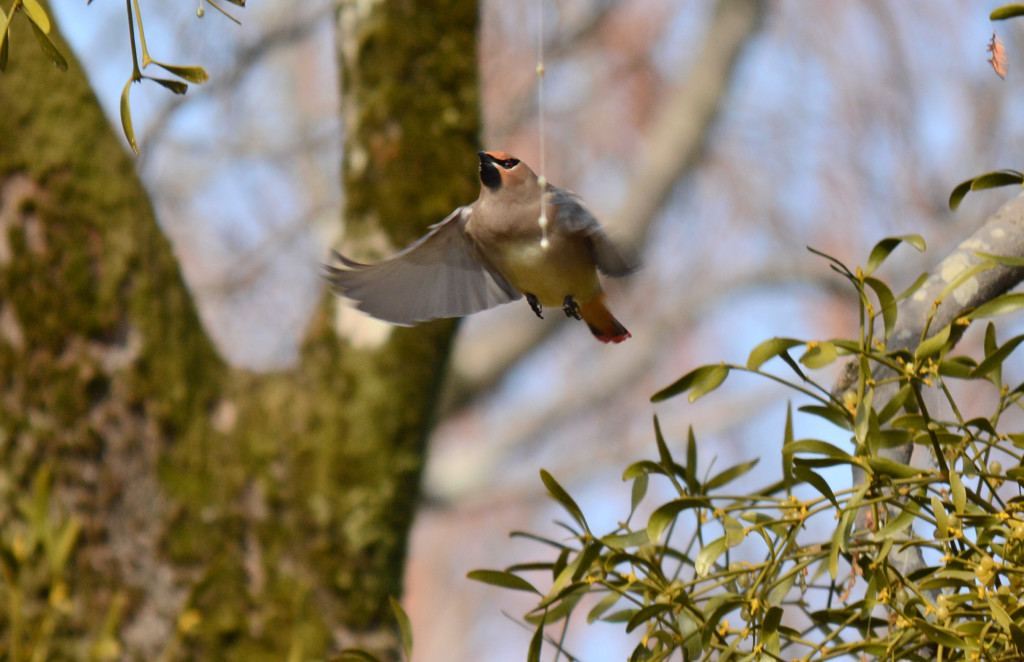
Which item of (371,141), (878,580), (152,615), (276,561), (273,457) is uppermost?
(371,141)

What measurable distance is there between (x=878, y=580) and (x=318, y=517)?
1431 millimetres

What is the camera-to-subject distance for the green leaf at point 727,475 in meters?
0.91

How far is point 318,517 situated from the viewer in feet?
6.68

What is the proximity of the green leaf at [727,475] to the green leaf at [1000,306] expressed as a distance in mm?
208

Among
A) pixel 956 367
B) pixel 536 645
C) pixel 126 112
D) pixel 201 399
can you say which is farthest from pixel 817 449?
pixel 201 399

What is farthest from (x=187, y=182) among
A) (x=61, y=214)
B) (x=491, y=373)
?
(x=61, y=214)

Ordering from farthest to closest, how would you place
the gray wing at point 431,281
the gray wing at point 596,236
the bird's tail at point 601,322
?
the bird's tail at point 601,322
the gray wing at point 431,281
the gray wing at point 596,236

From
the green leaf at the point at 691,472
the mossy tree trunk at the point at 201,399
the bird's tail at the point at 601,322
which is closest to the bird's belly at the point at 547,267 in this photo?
the bird's tail at the point at 601,322

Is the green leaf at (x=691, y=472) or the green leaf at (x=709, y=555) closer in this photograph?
the green leaf at (x=709, y=555)

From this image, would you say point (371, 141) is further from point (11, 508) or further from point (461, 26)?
point (11, 508)

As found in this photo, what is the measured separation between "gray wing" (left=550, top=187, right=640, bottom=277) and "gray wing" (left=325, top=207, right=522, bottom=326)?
0.44ft

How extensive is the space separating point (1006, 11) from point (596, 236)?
410 millimetres

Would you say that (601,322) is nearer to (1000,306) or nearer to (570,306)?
(570,306)

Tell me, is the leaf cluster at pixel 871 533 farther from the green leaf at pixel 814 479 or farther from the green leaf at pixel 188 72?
the green leaf at pixel 188 72
